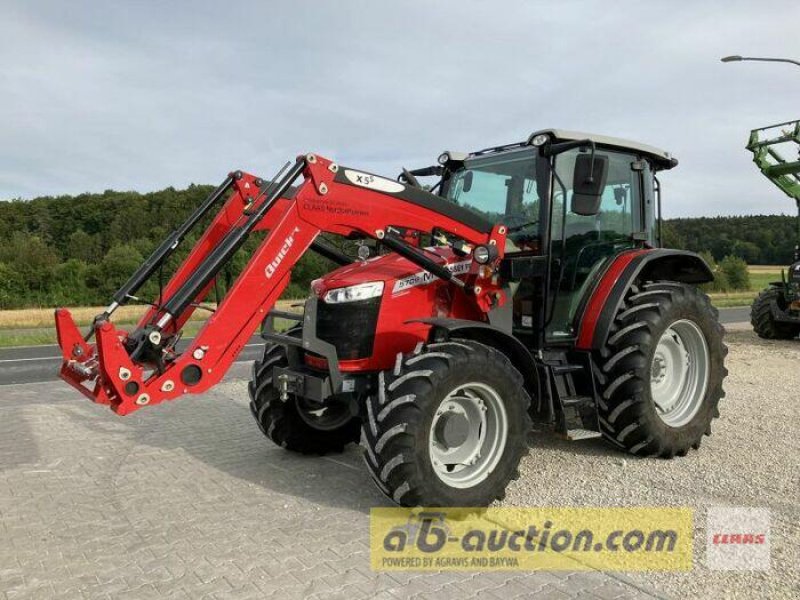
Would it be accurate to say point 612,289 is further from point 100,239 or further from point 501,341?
point 100,239

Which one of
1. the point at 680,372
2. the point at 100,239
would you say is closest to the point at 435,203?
the point at 680,372

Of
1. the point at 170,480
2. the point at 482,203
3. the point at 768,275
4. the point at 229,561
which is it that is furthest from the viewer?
the point at 768,275

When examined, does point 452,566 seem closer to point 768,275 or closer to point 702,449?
point 702,449

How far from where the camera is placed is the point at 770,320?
13.8 metres

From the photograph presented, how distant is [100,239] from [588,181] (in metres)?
50.6

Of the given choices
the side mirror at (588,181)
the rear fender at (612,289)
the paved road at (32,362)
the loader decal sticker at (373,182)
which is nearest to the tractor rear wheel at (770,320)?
the rear fender at (612,289)

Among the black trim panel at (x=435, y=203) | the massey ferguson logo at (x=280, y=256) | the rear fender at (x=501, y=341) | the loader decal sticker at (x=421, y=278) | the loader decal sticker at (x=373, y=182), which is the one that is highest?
the loader decal sticker at (x=373, y=182)

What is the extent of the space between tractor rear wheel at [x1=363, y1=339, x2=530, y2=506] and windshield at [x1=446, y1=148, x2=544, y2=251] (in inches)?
56.2

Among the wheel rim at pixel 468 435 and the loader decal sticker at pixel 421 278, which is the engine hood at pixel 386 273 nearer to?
the loader decal sticker at pixel 421 278

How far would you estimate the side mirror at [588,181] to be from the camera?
4590 millimetres

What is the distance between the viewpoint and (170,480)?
5066mm

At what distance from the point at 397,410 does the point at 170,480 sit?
2.23 m

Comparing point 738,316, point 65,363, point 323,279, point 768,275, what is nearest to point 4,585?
point 65,363

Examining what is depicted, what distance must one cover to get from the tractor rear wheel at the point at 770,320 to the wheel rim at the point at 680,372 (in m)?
9.42
